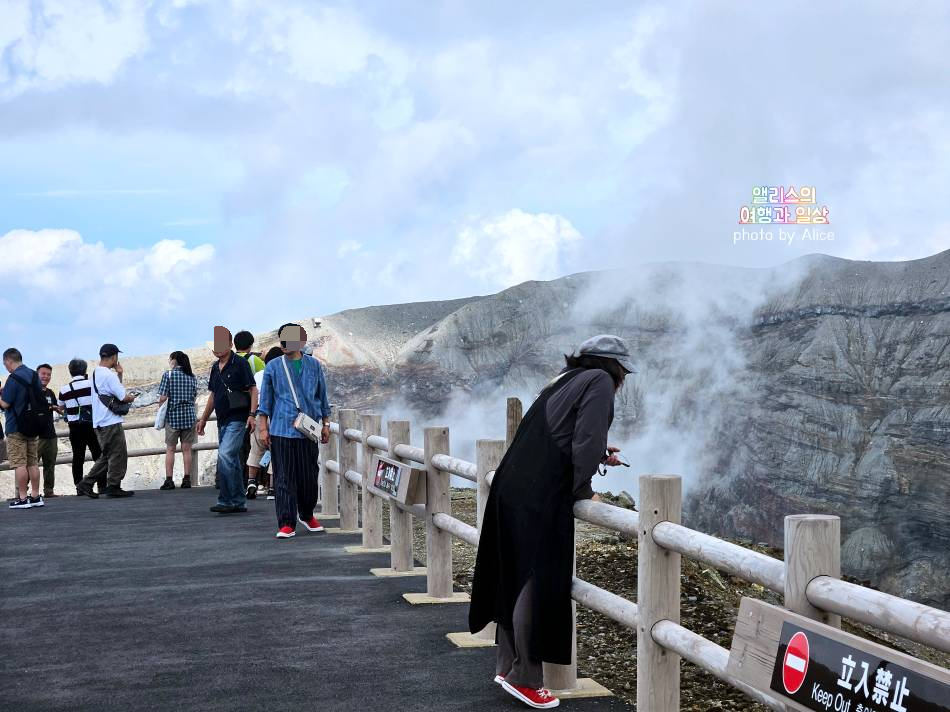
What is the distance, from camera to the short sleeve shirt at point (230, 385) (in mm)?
12219

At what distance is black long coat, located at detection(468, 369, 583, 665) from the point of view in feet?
16.9

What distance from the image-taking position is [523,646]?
5.23 meters

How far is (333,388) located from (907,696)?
5630cm

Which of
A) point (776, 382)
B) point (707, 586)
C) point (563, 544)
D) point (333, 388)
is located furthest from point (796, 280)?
point (563, 544)

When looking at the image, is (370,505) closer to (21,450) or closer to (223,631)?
(223,631)

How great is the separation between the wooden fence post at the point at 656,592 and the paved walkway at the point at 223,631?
56cm

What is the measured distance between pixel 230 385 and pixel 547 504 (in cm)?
763

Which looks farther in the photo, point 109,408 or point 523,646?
point 109,408

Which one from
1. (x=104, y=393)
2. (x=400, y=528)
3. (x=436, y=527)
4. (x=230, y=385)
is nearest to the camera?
(x=436, y=527)

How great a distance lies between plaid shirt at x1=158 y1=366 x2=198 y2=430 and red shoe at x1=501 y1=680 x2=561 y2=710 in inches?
425

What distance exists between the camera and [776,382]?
91.5 meters

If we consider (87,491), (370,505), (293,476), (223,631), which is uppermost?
(293,476)

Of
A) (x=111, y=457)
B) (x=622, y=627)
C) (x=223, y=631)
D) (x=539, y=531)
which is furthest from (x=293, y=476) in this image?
(x=539, y=531)

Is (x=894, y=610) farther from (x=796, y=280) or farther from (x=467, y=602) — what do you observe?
(x=796, y=280)
